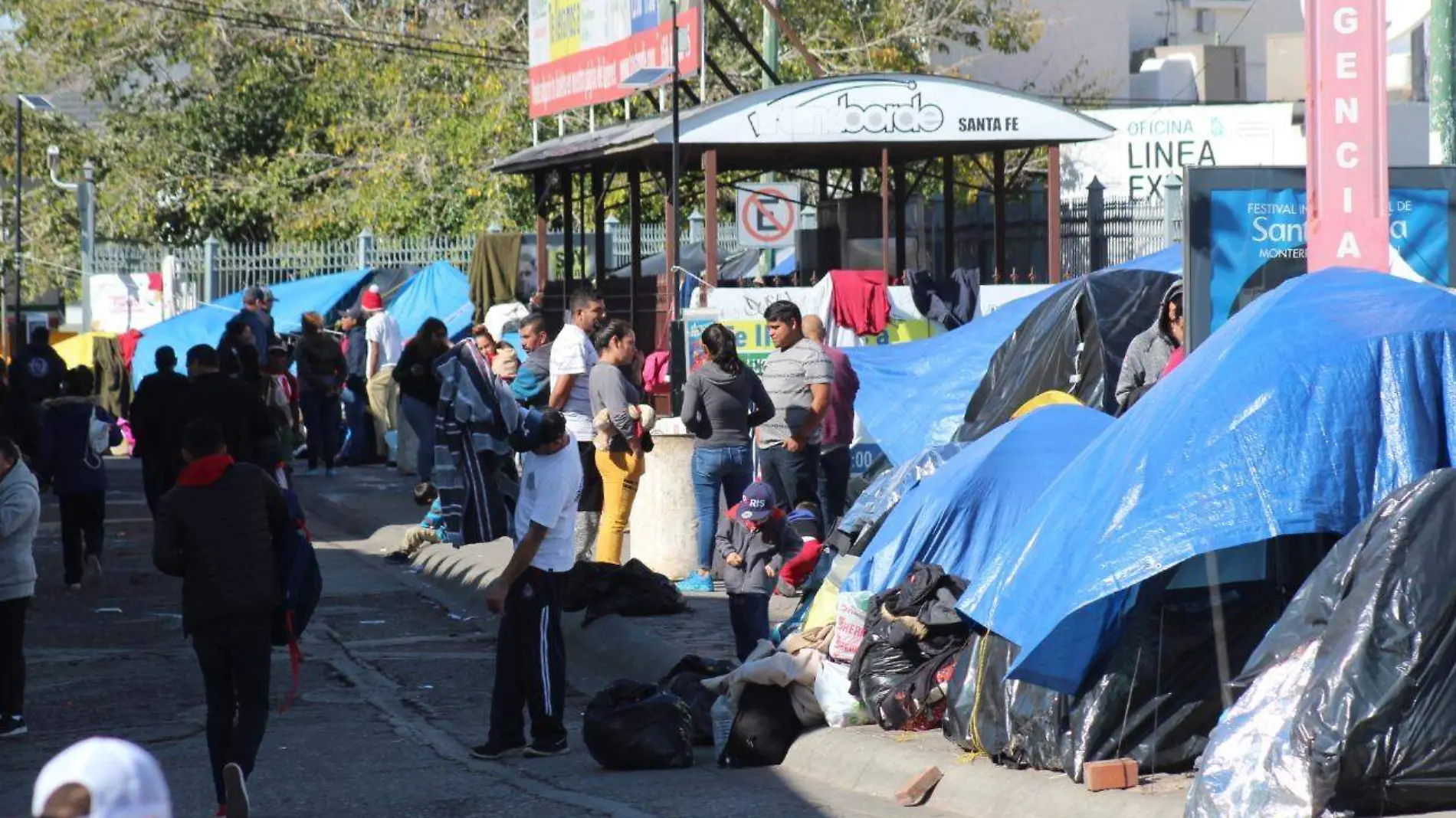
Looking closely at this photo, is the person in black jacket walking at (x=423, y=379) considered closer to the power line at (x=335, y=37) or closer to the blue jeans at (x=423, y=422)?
the blue jeans at (x=423, y=422)

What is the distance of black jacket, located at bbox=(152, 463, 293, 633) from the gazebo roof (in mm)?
9569

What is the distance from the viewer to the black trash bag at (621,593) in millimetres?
11648

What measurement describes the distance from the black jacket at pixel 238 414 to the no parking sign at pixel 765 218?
885 centimetres

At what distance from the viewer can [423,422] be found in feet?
55.1

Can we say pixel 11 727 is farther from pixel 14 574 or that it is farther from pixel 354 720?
pixel 354 720

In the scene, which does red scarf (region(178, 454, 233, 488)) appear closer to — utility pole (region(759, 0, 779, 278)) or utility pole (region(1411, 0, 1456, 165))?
utility pole (region(1411, 0, 1456, 165))

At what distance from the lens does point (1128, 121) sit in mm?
34594

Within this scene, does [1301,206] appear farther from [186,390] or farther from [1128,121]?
[1128,121]

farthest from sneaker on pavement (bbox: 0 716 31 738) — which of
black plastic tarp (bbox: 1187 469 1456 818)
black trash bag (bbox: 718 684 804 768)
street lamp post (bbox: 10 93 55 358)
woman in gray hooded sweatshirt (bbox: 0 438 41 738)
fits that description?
street lamp post (bbox: 10 93 55 358)

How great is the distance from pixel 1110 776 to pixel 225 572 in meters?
3.46

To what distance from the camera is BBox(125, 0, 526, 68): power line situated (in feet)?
110

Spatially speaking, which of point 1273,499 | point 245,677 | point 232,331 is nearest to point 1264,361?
point 1273,499

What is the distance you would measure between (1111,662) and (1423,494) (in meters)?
1.48

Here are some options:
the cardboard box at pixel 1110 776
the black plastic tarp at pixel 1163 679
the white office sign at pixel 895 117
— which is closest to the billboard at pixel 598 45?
the white office sign at pixel 895 117
